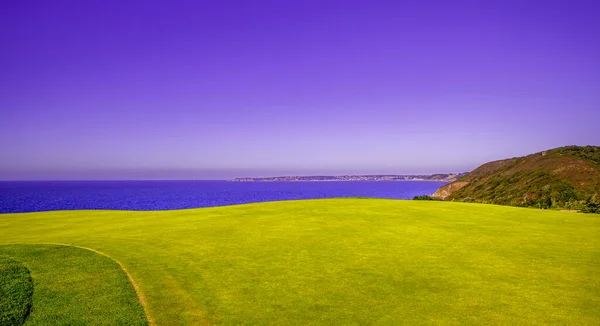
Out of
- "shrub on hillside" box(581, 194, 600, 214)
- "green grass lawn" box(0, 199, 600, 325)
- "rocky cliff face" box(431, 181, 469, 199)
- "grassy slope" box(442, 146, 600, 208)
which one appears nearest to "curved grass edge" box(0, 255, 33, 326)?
"green grass lawn" box(0, 199, 600, 325)

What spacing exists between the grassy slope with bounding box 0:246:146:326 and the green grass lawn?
0.68 meters

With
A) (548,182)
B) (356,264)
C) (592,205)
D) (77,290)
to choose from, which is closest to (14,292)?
(77,290)

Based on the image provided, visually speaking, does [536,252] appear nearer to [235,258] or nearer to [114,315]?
[235,258]

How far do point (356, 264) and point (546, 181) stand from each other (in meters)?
55.7

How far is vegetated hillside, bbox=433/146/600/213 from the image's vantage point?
49062 mm

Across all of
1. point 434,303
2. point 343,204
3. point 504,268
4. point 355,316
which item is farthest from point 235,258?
point 343,204

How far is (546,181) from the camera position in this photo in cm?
5709

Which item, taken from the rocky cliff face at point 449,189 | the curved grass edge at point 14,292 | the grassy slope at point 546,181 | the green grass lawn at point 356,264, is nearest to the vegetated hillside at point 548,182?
the grassy slope at point 546,181

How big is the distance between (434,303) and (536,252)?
8.72 m

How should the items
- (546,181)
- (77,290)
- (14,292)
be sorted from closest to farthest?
(14,292), (77,290), (546,181)

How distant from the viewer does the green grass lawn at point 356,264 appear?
35.6 feet

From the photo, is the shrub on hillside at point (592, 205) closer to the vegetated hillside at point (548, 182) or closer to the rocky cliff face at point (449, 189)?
the vegetated hillside at point (548, 182)

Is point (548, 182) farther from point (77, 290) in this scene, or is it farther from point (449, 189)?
point (77, 290)

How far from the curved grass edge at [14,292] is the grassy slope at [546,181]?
5358cm
